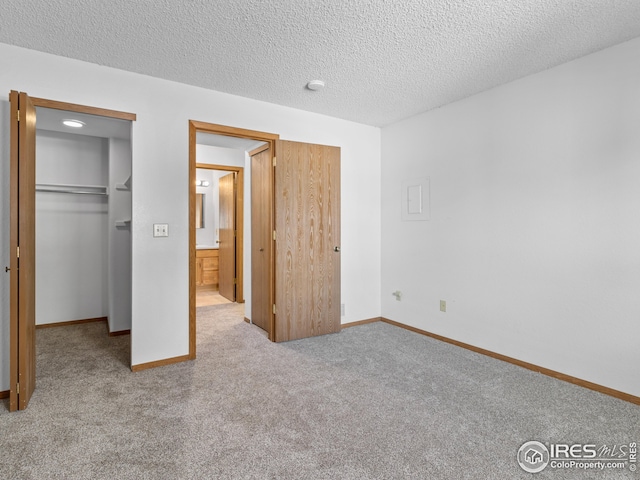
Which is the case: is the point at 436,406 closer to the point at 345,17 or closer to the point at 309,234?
the point at 309,234

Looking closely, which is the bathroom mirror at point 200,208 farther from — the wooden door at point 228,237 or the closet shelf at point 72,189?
the closet shelf at point 72,189

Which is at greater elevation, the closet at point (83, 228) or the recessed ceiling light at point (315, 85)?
the recessed ceiling light at point (315, 85)

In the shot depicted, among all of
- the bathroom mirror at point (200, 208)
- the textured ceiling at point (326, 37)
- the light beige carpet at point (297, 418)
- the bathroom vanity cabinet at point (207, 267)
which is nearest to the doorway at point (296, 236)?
the light beige carpet at point (297, 418)

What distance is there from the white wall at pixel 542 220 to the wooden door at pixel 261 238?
163 cm

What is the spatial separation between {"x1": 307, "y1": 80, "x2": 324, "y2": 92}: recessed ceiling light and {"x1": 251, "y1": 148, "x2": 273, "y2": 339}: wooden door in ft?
2.67

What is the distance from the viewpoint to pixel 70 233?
4184 millimetres

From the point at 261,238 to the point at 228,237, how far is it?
1.93 metres

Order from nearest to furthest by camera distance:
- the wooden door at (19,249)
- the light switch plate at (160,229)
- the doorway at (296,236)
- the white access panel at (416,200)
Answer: the wooden door at (19,249)
the light switch plate at (160,229)
the doorway at (296,236)
the white access panel at (416,200)

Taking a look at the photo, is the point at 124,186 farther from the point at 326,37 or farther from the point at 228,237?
the point at 326,37

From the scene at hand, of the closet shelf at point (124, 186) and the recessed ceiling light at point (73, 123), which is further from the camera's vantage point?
the closet shelf at point (124, 186)

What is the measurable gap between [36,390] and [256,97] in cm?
294

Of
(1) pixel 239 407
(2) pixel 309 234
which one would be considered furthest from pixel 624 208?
(1) pixel 239 407

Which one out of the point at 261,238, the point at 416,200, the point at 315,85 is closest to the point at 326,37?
the point at 315,85

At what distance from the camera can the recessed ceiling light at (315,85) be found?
2949 millimetres
